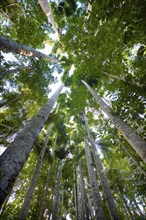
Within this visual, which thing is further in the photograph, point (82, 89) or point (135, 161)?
point (82, 89)

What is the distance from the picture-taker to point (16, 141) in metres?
3.28

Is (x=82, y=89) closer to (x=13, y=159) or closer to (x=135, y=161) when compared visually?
(x=135, y=161)

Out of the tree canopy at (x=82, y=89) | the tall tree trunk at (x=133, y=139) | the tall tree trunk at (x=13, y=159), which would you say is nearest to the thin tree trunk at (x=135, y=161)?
the tree canopy at (x=82, y=89)

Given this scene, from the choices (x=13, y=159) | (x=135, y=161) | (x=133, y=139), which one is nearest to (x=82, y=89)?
(x=135, y=161)

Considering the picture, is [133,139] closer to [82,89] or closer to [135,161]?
[135,161]

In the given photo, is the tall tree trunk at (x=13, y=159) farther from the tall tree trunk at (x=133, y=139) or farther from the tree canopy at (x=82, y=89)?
the tall tree trunk at (x=133, y=139)

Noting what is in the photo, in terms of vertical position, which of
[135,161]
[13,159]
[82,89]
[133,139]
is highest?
[82,89]

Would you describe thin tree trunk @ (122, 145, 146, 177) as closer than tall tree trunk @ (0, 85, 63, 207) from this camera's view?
No

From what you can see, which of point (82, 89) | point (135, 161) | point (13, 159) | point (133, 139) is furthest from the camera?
point (82, 89)

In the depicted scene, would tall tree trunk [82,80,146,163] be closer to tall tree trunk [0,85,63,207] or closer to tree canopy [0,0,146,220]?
tree canopy [0,0,146,220]

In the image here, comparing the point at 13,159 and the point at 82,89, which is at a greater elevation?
the point at 82,89

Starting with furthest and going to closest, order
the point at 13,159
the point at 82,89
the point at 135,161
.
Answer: the point at 82,89, the point at 135,161, the point at 13,159

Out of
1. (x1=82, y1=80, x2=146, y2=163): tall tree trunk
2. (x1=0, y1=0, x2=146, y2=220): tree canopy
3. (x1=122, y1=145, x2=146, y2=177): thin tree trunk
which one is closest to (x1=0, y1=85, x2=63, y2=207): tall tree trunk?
(x1=0, y1=0, x2=146, y2=220): tree canopy

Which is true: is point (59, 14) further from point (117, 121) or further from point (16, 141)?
point (16, 141)
